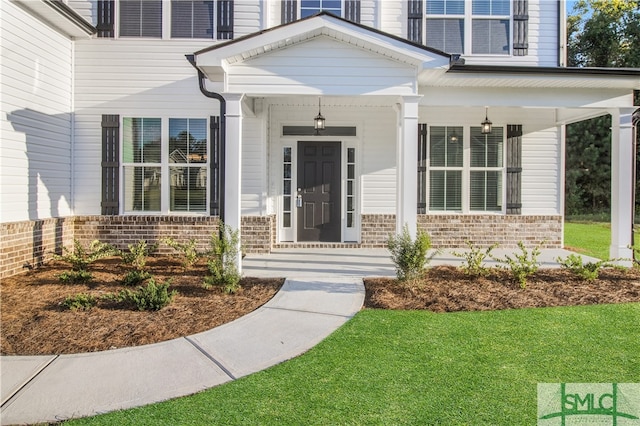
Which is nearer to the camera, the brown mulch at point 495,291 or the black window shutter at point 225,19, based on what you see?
the brown mulch at point 495,291

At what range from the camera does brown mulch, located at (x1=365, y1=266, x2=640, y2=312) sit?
497 centimetres

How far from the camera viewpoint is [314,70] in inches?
236

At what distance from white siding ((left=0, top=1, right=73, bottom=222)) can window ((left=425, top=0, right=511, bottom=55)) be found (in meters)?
7.06

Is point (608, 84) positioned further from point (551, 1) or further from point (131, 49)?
point (131, 49)

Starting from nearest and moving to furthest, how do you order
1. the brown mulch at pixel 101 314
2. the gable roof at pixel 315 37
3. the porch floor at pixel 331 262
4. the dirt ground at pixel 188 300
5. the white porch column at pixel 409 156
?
the brown mulch at pixel 101 314 < the dirt ground at pixel 188 300 < the gable roof at pixel 315 37 < the white porch column at pixel 409 156 < the porch floor at pixel 331 262

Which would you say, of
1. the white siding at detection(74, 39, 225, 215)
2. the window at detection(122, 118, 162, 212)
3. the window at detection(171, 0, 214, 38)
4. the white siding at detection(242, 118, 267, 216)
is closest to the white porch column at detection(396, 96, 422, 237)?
the white siding at detection(242, 118, 267, 216)

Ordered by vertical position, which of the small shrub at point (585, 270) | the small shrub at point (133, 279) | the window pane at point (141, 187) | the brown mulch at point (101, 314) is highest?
the window pane at point (141, 187)

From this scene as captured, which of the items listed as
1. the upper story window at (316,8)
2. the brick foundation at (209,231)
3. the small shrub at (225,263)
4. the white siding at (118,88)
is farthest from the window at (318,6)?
the small shrub at (225,263)

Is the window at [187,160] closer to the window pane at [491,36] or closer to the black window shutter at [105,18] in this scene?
the black window shutter at [105,18]

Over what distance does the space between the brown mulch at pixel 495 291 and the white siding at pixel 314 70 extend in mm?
2832

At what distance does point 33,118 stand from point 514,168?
9060 mm

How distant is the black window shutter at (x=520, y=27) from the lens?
28.2 ft

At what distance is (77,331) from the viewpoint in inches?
164

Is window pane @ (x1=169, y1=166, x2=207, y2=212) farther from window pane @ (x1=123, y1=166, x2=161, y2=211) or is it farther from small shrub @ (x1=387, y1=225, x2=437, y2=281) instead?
small shrub @ (x1=387, y1=225, x2=437, y2=281)
